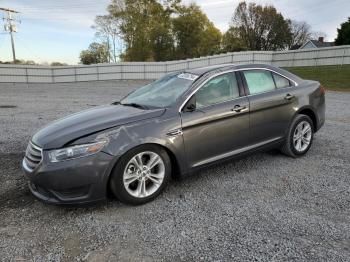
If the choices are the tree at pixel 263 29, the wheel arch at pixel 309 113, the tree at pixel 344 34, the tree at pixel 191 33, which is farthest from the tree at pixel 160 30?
the wheel arch at pixel 309 113

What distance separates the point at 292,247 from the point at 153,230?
1.29 meters

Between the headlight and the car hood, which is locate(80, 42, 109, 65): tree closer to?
the car hood

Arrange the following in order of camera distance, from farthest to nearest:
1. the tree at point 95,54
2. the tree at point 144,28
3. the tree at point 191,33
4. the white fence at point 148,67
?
the tree at point 95,54 → the tree at point 191,33 → the tree at point 144,28 → the white fence at point 148,67

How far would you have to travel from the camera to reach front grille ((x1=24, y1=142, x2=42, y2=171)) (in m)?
3.41

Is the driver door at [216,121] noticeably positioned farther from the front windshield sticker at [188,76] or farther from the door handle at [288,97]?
the door handle at [288,97]

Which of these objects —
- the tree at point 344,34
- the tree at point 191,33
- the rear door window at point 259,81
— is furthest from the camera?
the tree at point 191,33

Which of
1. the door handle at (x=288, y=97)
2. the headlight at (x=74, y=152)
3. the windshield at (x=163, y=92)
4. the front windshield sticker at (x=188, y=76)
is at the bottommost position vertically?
the headlight at (x=74, y=152)

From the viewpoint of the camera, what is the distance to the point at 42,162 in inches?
130

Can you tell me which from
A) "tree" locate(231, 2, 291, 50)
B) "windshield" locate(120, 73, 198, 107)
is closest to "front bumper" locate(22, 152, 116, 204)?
"windshield" locate(120, 73, 198, 107)

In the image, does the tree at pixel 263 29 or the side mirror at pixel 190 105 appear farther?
the tree at pixel 263 29

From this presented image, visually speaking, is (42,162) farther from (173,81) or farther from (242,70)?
(242,70)

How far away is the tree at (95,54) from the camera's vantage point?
5188 cm

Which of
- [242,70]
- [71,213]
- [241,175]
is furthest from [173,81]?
[71,213]

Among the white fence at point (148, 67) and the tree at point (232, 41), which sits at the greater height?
the tree at point (232, 41)
